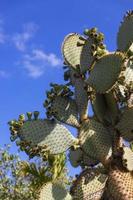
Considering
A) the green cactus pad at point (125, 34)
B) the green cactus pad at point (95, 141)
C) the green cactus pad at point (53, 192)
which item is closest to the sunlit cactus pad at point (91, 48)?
the green cactus pad at point (125, 34)

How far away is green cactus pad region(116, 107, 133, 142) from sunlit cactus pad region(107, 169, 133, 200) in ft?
1.39

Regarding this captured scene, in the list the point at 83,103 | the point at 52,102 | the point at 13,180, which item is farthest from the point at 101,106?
the point at 13,180

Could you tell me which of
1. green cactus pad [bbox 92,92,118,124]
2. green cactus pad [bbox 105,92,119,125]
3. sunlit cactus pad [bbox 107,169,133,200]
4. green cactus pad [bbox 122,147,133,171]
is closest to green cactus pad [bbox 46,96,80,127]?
green cactus pad [bbox 92,92,118,124]

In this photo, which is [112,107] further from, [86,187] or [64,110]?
[86,187]

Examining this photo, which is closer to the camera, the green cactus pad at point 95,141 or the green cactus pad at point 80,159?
the green cactus pad at point 95,141

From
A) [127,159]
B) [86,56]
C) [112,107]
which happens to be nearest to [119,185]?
[127,159]

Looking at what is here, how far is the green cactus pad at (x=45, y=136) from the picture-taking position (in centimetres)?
549

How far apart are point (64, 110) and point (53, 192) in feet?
3.29

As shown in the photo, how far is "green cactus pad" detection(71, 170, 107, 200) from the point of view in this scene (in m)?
5.66

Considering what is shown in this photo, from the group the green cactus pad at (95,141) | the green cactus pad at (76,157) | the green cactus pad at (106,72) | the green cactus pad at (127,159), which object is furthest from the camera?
the green cactus pad at (76,157)

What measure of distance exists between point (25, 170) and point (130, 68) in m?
3.94

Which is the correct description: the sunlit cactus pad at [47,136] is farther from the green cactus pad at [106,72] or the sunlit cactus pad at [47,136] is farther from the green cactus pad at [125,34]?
the green cactus pad at [125,34]

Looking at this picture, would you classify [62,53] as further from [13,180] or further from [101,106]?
[13,180]

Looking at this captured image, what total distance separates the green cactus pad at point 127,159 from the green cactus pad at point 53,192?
2.79 ft
